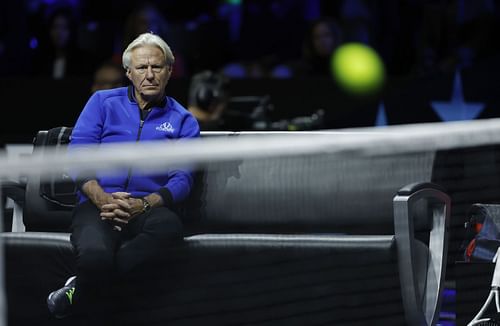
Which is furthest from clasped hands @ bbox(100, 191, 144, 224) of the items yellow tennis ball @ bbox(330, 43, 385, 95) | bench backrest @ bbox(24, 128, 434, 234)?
yellow tennis ball @ bbox(330, 43, 385, 95)

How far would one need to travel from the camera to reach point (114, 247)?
4.09 metres

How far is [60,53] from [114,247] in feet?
17.3

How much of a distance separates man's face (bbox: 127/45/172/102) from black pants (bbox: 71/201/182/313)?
53 centimetres

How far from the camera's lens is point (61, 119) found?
8.63 metres

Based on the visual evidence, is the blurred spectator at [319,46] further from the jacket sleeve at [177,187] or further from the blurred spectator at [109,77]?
the jacket sleeve at [177,187]

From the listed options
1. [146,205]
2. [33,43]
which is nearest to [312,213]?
[146,205]

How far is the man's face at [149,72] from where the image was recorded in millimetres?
4469

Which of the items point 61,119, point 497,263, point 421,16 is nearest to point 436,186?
point 497,263

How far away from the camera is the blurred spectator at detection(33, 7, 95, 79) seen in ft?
29.5

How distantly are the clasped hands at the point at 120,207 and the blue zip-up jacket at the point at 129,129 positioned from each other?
0.13m

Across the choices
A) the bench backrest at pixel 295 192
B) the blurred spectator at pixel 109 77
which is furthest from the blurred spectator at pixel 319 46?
the bench backrest at pixel 295 192

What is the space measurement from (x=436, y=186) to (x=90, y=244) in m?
1.27

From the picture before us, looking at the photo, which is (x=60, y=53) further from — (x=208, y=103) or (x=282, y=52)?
(x=208, y=103)

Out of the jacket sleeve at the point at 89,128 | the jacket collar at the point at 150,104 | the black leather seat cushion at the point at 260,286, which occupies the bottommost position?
the black leather seat cushion at the point at 260,286
